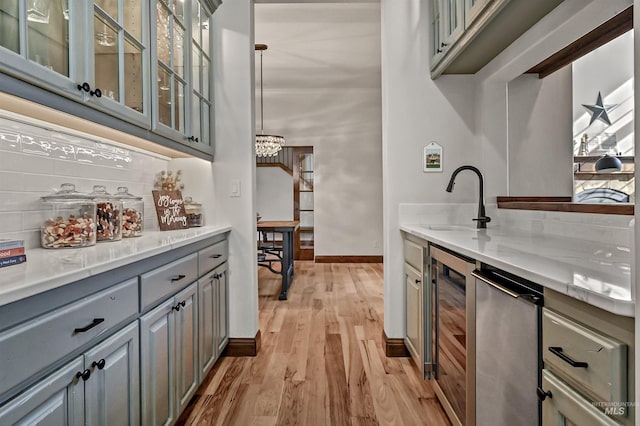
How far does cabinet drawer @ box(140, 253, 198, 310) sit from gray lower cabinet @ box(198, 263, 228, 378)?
182mm

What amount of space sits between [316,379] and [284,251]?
2415 millimetres

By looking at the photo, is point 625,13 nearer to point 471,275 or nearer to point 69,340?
point 471,275

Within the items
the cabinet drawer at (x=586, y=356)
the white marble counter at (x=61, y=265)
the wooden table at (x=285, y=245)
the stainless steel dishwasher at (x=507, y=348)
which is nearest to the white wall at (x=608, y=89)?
the stainless steel dishwasher at (x=507, y=348)

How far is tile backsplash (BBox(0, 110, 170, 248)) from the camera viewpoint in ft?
4.61

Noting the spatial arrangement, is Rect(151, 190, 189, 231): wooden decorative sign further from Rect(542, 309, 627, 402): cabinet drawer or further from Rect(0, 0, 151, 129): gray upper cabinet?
Rect(542, 309, 627, 402): cabinet drawer

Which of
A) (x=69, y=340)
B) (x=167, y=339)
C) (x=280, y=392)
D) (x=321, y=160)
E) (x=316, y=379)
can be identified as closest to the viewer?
(x=69, y=340)

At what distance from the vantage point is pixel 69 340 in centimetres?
98

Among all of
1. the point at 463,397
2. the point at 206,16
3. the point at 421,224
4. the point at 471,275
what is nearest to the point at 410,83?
the point at 421,224

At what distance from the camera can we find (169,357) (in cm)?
161

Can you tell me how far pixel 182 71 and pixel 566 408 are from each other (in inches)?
90.5

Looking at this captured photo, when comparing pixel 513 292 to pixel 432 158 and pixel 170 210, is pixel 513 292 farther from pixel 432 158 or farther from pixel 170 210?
pixel 170 210

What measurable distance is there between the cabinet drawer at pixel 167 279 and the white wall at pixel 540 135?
6.57ft

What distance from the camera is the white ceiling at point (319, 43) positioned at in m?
3.91

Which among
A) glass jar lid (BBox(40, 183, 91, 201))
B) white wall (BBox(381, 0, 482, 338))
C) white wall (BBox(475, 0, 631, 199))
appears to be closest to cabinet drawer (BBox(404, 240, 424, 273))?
white wall (BBox(381, 0, 482, 338))
